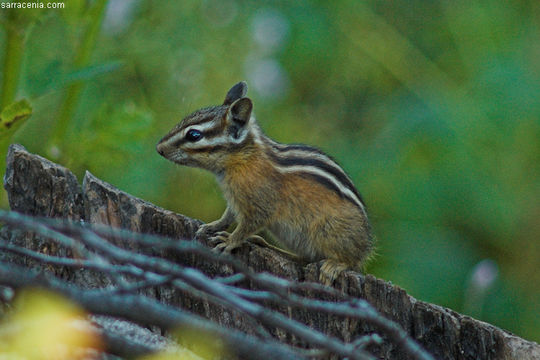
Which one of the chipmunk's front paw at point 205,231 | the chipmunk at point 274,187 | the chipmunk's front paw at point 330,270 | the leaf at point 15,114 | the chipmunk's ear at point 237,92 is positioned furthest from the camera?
the chipmunk's ear at point 237,92

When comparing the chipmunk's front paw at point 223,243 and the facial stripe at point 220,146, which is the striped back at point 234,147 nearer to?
the facial stripe at point 220,146

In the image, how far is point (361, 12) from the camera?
4.93m

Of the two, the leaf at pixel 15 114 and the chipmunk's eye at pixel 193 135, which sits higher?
the chipmunk's eye at pixel 193 135

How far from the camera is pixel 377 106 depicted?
16.2 ft

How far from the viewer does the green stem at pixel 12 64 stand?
10.0 feet

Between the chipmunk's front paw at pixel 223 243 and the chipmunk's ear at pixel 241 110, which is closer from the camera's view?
the chipmunk's front paw at pixel 223 243

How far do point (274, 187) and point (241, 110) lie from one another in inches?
11.9

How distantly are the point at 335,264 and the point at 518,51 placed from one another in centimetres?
200

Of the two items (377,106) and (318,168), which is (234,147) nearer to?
(318,168)

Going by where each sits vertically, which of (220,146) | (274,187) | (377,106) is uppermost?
(377,106)

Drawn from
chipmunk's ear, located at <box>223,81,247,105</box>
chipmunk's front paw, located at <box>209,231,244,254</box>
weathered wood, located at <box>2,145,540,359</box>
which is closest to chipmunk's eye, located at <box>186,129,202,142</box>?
chipmunk's ear, located at <box>223,81,247,105</box>

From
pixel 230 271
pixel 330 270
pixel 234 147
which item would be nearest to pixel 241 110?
pixel 234 147

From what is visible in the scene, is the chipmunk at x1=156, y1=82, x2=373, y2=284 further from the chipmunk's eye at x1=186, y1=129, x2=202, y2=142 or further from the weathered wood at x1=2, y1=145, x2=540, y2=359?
the weathered wood at x1=2, y1=145, x2=540, y2=359

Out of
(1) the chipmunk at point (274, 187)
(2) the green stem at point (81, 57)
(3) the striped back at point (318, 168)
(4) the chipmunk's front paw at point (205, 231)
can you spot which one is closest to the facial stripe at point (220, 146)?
(1) the chipmunk at point (274, 187)
